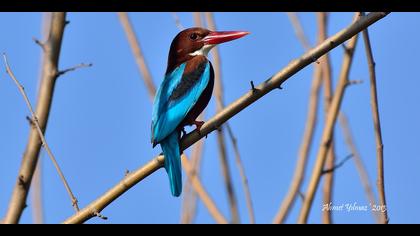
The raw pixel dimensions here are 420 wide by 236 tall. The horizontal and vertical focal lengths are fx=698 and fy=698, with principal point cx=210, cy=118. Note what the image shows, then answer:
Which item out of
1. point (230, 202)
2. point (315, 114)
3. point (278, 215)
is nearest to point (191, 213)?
point (230, 202)

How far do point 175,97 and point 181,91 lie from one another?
0.06 meters

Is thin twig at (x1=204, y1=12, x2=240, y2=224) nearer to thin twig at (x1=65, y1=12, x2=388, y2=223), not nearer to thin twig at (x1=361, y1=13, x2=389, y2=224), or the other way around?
thin twig at (x1=65, y1=12, x2=388, y2=223)

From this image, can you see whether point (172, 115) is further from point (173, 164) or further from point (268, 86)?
point (268, 86)

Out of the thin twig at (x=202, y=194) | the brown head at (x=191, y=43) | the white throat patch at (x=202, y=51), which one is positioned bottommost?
the thin twig at (x=202, y=194)

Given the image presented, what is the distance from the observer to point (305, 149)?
14.8ft

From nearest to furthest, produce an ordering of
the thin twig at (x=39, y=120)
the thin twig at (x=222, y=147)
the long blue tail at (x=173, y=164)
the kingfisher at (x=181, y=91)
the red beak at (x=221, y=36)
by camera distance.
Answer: the thin twig at (x=39, y=120) → the long blue tail at (x=173, y=164) → the kingfisher at (x=181, y=91) → the thin twig at (x=222, y=147) → the red beak at (x=221, y=36)

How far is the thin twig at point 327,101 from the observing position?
4389 mm

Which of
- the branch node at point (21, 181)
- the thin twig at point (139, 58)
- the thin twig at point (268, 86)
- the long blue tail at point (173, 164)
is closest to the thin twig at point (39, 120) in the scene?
the branch node at point (21, 181)

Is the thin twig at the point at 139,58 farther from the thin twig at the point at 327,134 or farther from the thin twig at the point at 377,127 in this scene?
the thin twig at the point at 377,127

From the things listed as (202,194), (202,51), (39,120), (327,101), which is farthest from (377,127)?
(202,51)

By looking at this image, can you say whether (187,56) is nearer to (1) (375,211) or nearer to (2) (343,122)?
(2) (343,122)

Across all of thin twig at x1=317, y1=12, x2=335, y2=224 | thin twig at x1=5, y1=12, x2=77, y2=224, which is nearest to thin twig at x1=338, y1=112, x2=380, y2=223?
thin twig at x1=317, y1=12, x2=335, y2=224
